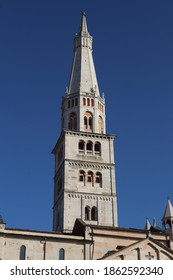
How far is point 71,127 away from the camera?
76.5 m

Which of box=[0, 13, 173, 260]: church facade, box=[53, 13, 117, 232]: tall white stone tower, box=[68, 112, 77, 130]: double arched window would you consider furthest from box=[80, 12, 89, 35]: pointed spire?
box=[68, 112, 77, 130]: double arched window

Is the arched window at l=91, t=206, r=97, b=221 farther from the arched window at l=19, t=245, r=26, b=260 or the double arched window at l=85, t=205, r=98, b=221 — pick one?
the arched window at l=19, t=245, r=26, b=260

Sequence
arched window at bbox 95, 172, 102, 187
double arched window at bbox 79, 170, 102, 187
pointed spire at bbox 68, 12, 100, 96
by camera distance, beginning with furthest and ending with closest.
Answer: pointed spire at bbox 68, 12, 100, 96 → arched window at bbox 95, 172, 102, 187 → double arched window at bbox 79, 170, 102, 187

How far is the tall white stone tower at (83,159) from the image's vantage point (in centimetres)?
6761

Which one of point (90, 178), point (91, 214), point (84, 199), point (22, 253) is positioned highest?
point (90, 178)

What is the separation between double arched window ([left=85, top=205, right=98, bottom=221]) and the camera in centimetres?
6743

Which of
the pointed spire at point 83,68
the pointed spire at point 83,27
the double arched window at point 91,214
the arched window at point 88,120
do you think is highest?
the pointed spire at point 83,27

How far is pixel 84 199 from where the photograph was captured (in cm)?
6812

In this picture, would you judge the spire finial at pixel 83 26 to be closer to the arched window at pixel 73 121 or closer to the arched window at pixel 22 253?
the arched window at pixel 73 121

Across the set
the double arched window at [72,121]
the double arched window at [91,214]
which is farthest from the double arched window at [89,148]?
the double arched window at [91,214]

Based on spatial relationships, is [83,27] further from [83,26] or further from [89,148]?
[89,148]

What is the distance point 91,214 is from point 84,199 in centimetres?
226

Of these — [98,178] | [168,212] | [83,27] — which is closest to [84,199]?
[98,178]
